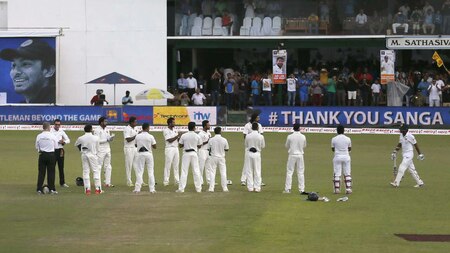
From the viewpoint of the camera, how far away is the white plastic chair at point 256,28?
5950cm

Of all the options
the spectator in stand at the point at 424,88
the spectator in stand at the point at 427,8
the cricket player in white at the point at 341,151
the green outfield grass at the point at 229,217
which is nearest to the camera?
the green outfield grass at the point at 229,217

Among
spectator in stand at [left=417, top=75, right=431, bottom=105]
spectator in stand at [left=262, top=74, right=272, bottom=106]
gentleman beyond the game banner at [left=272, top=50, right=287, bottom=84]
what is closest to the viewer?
spectator in stand at [left=417, top=75, right=431, bottom=105]

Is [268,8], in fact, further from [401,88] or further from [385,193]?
[385,193]

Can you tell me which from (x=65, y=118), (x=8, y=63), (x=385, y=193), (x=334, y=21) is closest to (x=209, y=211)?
(x=385, y=193)

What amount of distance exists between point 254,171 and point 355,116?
74.1 ft

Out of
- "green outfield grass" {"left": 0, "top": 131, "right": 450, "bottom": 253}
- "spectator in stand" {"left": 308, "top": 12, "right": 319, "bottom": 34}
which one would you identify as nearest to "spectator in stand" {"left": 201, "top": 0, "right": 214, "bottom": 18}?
"spectator in stand" {"left": 308, "top": 12, "right": 319, "bottom": 34}

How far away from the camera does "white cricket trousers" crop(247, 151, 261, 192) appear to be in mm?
30141

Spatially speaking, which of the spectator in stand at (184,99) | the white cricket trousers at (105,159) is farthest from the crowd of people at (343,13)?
the white cricket trousers at (105,159)

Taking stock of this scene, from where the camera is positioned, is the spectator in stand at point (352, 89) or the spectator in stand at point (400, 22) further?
the spectator in stand at point (400, 22)

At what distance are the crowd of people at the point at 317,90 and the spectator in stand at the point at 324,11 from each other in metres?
3.03

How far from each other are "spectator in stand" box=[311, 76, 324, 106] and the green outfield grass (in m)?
18.6

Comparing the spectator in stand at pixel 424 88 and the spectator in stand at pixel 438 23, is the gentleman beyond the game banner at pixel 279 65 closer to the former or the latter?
the spectator in stand at pixel 424 88

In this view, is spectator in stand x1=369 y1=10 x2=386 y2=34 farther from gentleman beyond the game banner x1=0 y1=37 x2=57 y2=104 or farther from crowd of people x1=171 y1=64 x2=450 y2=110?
gentleman beyond the game banner x1=0 y1=37 x2=57 y2=104

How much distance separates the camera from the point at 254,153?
30.2 m
